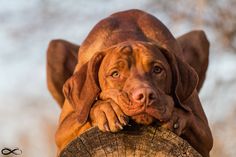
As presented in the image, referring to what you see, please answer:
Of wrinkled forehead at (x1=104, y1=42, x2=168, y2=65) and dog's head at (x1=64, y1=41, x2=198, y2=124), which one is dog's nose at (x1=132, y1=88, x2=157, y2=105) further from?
wrinkled forehead at (x1=104, y1=42, x2=168, y2=65)

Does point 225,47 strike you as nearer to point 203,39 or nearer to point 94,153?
point 203,39

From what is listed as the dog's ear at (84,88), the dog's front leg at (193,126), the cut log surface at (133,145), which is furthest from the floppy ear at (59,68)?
the cut log surface at (133,145)

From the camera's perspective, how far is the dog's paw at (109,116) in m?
4.85

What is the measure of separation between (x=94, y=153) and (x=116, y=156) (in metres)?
0.14

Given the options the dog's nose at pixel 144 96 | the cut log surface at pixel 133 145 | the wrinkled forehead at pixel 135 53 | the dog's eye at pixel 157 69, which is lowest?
the cut log surface at pixel 133 145

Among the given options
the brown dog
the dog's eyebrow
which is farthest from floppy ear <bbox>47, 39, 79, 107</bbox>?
the dog's eyebrow

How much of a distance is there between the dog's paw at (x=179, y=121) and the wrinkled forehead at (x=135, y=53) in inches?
15.2

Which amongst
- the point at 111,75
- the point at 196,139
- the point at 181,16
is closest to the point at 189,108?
the point at 196,139

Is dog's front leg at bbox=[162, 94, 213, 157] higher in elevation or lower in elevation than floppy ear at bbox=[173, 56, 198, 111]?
lower

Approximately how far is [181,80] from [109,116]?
86cm

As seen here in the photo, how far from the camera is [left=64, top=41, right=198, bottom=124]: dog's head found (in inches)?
190

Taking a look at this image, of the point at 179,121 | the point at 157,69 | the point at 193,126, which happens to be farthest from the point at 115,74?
the point at 193,126

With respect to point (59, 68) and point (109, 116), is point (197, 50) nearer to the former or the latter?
point (59, 68)

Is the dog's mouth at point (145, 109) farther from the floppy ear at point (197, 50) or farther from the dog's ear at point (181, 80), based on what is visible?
the floppy ear at point (197, 50)
